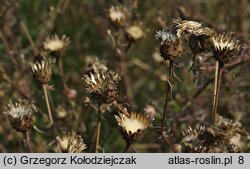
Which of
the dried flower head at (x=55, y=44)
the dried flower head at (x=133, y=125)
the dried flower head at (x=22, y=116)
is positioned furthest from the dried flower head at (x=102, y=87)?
Result: the dried flower head at (x=55, y=44)

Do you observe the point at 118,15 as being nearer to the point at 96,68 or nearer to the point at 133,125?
the point at 96,68

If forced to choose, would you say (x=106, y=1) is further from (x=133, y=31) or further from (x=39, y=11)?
(x=133, y=31)

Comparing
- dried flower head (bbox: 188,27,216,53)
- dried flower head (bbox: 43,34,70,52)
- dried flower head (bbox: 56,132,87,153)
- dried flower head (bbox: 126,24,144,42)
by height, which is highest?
dried flower head (bbox: 126,24,144,42)

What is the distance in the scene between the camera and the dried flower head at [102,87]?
46.4 inches

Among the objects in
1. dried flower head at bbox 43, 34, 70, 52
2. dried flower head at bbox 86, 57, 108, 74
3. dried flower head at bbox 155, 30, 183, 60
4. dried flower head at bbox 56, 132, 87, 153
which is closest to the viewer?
dried flower head at bbox 155, 30, 183, 60

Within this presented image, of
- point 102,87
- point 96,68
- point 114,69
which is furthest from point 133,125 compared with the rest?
point 114,69

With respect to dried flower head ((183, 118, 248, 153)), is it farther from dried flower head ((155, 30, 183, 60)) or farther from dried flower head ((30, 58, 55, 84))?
dried flower head ((30, 58, 55, 84))

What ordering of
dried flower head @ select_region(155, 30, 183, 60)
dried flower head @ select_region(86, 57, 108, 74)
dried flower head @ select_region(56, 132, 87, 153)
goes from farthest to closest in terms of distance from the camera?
dried flower head @ select_region(86, 57, 108, 74), dried flower head @ select_region(56, 132, 87, 153), dried flower head @ select_region(155, 30, 183, 60)

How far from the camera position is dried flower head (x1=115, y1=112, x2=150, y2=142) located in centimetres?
116

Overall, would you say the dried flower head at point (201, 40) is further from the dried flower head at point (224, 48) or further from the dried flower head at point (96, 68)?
the dried flower head at point (96, 68)

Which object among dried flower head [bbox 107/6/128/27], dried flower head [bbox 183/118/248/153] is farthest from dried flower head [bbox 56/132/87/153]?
dried flower head [bbox 107/6/128/27]

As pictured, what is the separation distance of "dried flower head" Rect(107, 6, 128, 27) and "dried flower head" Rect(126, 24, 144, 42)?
6 centimetres

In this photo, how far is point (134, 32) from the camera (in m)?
1.74

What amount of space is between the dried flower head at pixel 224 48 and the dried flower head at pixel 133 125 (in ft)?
0.82
